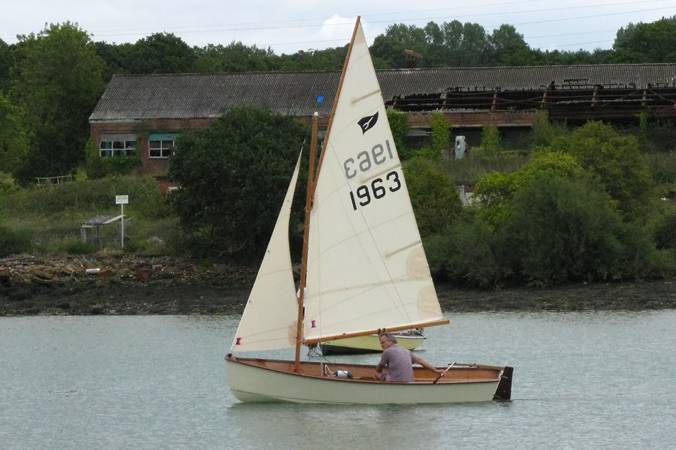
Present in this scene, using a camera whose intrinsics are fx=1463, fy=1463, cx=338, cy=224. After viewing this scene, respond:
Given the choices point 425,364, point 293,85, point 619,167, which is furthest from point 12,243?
point 425,364

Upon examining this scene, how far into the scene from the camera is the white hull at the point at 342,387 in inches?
1286

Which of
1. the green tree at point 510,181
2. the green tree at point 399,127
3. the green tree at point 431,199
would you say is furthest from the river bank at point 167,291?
the green tree at point 399,127

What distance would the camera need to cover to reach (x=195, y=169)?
2741 inches

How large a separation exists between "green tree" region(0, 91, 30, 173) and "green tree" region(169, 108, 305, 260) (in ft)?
88.3

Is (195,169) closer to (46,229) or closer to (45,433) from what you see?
(46,229)

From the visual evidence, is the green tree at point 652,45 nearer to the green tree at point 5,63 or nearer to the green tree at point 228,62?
the green tree at point 228,62

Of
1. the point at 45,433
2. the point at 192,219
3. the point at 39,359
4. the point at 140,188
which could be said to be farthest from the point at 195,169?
the point at 45,433

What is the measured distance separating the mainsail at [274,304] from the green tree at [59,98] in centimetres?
7273

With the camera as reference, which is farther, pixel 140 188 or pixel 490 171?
pixel 140 188

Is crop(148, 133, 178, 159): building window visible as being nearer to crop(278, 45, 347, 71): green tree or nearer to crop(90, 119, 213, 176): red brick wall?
crop(90, 119, 213, 176): red brick wall

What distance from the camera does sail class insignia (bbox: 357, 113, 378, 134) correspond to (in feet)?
108

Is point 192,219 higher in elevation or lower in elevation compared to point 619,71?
lower

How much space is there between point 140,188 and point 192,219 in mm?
16027

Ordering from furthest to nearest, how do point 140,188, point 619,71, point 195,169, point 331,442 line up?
point 619,71 → point 140,188 → point 195,169 → point 331,442
